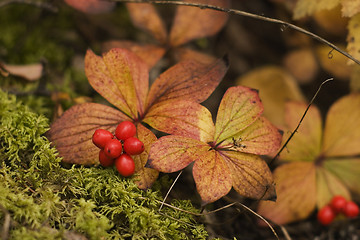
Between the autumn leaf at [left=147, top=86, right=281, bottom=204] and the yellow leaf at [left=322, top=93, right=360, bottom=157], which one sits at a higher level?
the yellow leaf at [left=322, top=93, right=360, bottom=157]

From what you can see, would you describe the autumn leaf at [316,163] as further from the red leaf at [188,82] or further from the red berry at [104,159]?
the red berry at [104,159]

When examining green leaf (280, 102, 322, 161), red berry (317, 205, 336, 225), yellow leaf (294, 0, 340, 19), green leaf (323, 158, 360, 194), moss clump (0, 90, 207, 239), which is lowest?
moss clump (0, 90, 207, 239)

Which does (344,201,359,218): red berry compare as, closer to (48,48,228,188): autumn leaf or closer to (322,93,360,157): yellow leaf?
(322,93,360,157): yellow leaf

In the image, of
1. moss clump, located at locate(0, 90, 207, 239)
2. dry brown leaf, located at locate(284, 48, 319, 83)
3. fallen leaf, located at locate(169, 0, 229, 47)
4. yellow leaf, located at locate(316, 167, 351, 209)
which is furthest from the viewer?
dry brown leaf, located at locate(284, 48, 319, 83)

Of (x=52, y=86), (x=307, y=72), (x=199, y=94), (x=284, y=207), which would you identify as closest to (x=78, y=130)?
(x=199, y=94)

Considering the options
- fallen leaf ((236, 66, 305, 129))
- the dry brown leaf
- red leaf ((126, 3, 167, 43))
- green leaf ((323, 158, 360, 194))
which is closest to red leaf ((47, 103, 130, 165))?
red leaf ((126, 3, 167, 43))

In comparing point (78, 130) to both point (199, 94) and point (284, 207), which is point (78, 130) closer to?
point (199, 94)
